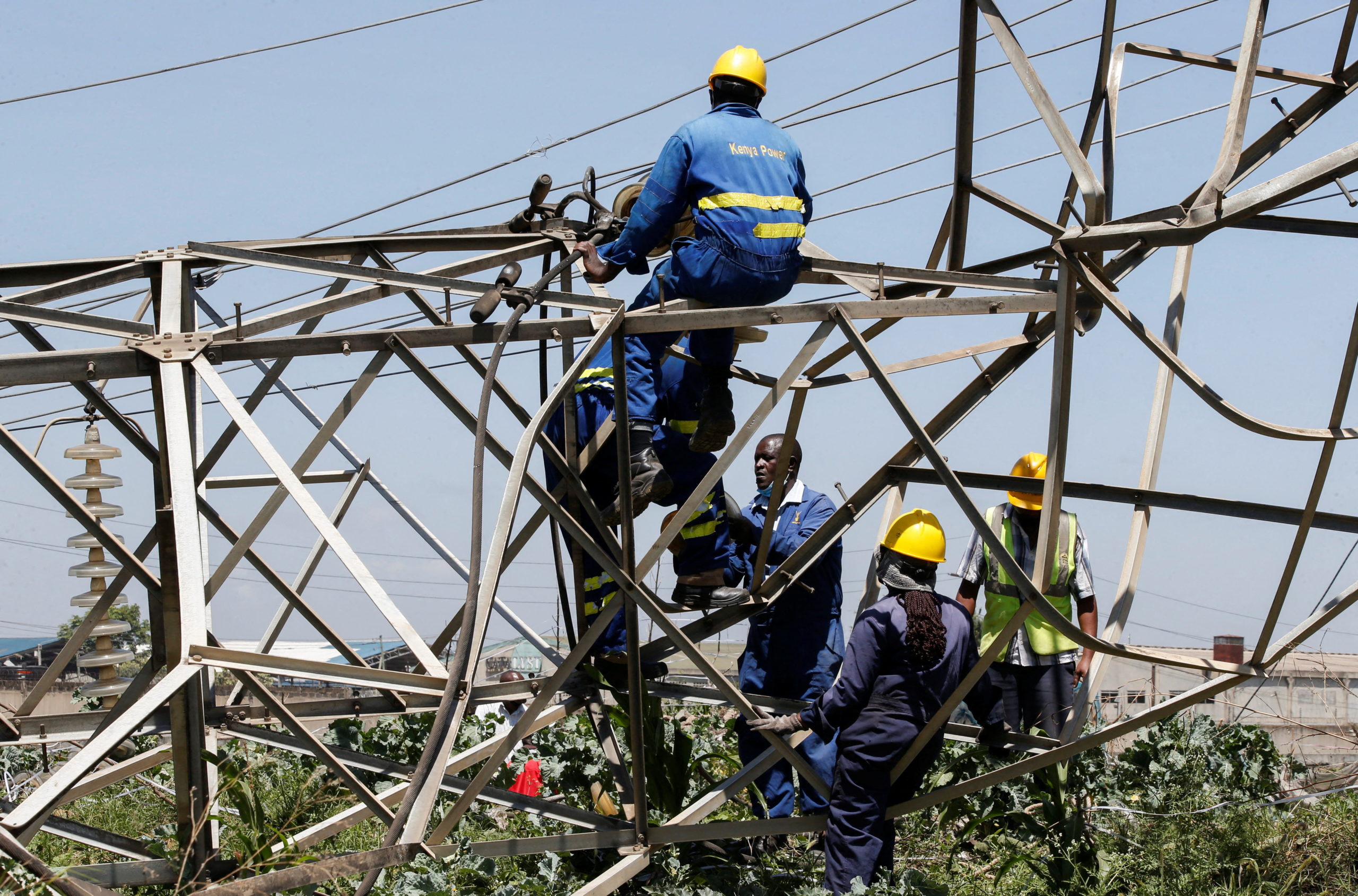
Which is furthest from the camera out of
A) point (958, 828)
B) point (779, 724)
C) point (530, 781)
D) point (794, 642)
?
point (530, 781)

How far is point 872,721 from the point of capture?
4.99 metres

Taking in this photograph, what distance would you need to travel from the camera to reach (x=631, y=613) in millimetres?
4977

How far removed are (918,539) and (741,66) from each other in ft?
7.19

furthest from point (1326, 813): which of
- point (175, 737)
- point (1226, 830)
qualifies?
point (175, 737)

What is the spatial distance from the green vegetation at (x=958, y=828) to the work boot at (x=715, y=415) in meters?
1.50

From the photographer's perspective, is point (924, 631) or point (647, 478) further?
point (647, 478)

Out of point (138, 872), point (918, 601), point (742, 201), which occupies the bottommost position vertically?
point (138, 872)

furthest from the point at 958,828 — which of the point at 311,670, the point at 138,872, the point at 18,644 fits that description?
the point at 18,644

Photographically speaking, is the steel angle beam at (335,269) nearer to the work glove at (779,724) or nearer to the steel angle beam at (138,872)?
the work glove at (779,724)

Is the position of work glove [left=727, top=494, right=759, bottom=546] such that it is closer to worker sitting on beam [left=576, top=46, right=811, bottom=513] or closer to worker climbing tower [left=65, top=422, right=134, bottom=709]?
worker sitting on beam [left=576, top=46, right=811, bottom=513]

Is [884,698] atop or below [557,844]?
atop

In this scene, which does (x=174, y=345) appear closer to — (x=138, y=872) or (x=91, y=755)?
(x=91, y=755)

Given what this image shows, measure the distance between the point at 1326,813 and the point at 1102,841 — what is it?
1243 millimetres

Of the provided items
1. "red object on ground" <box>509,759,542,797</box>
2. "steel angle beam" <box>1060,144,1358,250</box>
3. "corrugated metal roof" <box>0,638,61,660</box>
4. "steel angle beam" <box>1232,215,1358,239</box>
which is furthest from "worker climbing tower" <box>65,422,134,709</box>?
"corrugated metal roof" <box>0,638,61,660</box>
